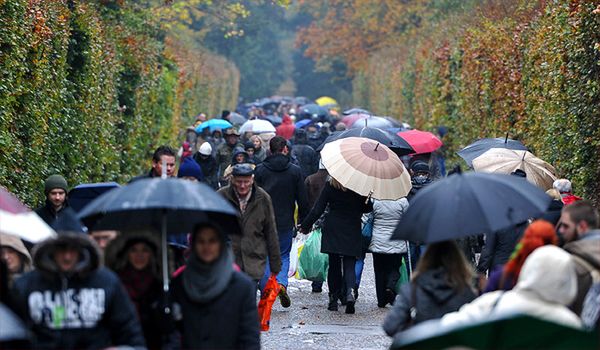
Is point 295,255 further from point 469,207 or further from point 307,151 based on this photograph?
point 469,207

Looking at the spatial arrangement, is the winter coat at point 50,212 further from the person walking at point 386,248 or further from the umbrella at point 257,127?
the umbrella at point 257,127

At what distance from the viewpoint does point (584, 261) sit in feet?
24.9

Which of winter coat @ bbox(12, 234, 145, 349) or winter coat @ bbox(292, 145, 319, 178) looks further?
winter coat @ bbox(292, 145, 319, 178)

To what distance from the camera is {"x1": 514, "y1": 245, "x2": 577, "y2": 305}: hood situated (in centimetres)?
624

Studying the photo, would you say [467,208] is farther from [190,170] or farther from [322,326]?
[322,326]

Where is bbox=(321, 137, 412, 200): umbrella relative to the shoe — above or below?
above

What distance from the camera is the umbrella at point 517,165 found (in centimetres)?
1314

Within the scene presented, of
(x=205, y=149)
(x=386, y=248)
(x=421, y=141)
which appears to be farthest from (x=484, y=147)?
(x=205, y=149)

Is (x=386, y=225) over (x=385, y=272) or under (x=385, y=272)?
over

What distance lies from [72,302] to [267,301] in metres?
6.61

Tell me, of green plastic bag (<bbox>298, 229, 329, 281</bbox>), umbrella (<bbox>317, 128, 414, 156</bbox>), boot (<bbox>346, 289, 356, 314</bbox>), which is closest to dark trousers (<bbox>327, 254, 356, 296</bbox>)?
boot (<bbox>346, 289, 356, 314</bbox>)

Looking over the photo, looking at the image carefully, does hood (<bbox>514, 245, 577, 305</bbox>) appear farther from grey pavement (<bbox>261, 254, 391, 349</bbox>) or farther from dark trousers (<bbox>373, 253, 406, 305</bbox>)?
dark trousers (<bbox>373, 253, 406, 305</bbox>)

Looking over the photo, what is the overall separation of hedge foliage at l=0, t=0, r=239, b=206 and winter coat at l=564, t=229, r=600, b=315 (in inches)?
257

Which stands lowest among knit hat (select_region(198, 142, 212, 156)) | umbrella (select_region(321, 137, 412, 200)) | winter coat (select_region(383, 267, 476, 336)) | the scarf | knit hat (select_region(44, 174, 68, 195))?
winter coat (select_region(383, 267, 476, 336))
